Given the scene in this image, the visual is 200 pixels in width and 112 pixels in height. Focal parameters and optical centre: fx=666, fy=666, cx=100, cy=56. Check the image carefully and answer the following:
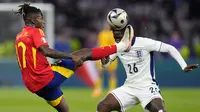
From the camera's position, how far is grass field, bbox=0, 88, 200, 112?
18703mm

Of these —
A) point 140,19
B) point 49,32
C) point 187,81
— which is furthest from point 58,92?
point 140,19

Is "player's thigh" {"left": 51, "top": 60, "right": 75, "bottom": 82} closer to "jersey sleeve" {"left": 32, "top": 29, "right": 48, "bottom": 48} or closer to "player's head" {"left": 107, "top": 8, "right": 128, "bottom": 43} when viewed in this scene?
"jersey sleeve" {"left": 32, "top": 29, "right": 48, "bottom": 48}

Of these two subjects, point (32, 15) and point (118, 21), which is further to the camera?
point (32, 15)

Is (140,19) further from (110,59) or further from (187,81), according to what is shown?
(110,59)

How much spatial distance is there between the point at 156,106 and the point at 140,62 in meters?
0.82

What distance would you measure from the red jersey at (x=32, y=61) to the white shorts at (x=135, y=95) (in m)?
1.23

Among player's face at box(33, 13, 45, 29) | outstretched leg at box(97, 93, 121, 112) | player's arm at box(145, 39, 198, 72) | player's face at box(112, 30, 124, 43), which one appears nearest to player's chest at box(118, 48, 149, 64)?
player's arm at box(145, 39, 198, 72)

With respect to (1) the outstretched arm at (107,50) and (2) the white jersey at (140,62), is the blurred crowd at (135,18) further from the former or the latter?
(1) the outstretched arm at (107,50)

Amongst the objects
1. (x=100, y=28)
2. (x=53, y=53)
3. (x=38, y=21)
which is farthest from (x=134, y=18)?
(x=53, y=53)

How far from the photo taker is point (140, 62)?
1140 cm

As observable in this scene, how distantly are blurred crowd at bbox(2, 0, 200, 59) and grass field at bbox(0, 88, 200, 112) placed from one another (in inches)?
160

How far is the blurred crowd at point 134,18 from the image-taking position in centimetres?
2898

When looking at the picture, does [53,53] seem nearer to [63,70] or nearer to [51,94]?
[63,70]

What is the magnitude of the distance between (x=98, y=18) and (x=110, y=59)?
18.7 m
